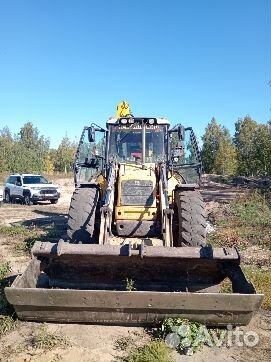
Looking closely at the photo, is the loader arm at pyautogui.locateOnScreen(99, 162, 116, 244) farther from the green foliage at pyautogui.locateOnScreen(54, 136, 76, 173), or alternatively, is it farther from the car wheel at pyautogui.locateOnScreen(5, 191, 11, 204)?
the green foliage at pyautogui.locateOnScreen(54, 136, 76, 173)

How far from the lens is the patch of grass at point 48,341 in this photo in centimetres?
428

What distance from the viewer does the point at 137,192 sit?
21.9ft

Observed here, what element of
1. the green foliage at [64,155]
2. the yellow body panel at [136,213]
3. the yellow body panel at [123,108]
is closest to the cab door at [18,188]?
the yellow body panel at [123,108]

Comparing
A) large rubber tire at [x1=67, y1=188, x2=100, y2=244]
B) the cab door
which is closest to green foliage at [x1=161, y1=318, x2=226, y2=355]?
large rubber tire at [x1=67, y1=188, x2=100, y2=244]

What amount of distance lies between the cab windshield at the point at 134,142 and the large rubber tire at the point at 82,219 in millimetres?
1244

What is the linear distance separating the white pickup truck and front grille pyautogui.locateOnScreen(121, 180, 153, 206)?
16.1 metres

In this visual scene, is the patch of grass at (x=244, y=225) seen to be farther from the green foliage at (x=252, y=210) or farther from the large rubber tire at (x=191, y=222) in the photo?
the large rubber tire at (x=191, y=222)

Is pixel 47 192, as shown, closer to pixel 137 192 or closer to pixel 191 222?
pixel 137 192

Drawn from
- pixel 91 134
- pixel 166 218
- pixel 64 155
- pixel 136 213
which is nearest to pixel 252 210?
pixel 91 134

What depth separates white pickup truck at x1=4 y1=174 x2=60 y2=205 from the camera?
2203cm

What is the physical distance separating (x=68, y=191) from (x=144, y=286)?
2524cm

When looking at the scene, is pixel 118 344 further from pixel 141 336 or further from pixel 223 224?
pixel 223 224

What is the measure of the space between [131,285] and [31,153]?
179 ft

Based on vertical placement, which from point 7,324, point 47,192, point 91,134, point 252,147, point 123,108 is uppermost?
point 252,147
